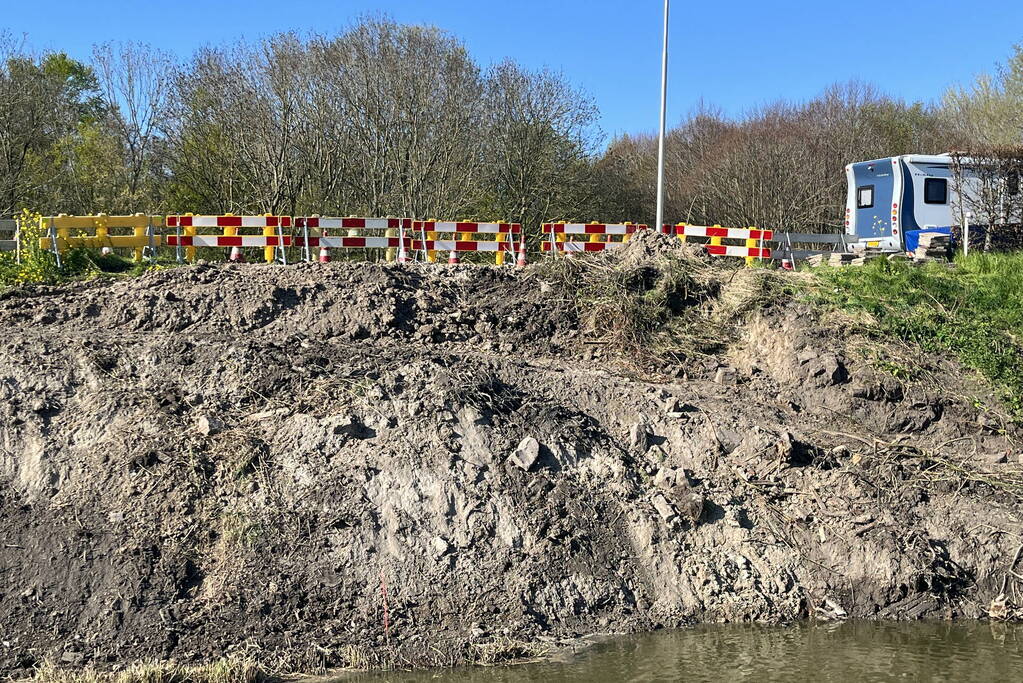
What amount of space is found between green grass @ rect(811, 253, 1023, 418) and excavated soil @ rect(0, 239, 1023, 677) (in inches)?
33.1

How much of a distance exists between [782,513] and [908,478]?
4.69ft

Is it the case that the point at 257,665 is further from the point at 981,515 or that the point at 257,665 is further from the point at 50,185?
the point at 50,185

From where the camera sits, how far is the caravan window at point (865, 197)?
2138cm

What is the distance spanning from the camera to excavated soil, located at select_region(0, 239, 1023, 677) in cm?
736

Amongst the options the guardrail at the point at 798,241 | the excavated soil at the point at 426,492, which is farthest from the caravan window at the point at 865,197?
the excavated soil at the point at 426,492

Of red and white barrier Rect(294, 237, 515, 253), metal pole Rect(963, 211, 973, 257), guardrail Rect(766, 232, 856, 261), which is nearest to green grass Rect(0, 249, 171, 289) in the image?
red and white barrier Rect(294, 237, 515, 253)

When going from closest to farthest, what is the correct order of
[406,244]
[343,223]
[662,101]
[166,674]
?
[166,674] < [343,223] < [406,244] < [662,101]

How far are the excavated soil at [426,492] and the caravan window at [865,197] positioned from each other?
11945 millimetres

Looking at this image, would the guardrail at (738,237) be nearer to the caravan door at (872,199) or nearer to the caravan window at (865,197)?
the caravan door at (872,199)

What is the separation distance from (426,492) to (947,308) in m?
7.42

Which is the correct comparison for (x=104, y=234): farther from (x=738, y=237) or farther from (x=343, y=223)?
(x=738, y=237)

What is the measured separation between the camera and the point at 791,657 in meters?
7.14

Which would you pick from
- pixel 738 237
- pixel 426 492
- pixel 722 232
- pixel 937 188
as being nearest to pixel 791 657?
pixel 426 492

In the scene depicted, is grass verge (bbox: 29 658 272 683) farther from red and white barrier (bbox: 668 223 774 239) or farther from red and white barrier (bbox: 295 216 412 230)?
red and white barrier (bbox: 668 223 774 239)
